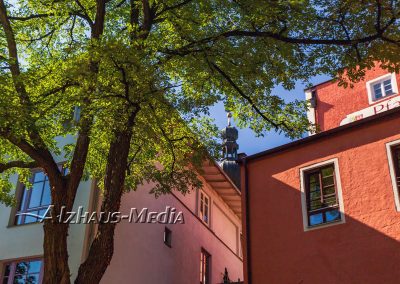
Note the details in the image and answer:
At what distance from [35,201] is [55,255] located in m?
7.52

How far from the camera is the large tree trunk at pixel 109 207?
9266mm

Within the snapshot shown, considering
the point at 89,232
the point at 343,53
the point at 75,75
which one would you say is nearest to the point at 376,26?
the point at 343,53

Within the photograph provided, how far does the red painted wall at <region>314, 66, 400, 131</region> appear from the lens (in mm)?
21250

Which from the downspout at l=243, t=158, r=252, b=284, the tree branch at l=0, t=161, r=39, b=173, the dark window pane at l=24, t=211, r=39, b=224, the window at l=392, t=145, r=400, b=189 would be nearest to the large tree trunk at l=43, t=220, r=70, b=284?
the tree branch at l=0, t=161, r=39, b=173

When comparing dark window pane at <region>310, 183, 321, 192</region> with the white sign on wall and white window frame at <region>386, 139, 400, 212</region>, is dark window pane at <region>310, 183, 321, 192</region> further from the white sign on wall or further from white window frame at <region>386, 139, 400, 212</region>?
the white sign on wall

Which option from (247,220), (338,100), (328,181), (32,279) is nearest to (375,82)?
(338,100)

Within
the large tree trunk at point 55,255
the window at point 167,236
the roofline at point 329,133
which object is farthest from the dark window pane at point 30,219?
the large tree trunk at point 55,255

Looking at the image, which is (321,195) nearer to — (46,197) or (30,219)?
(46,197)

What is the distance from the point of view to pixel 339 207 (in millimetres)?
13211

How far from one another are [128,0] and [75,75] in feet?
13.9

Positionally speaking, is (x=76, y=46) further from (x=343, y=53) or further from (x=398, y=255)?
(x=398, y=255)

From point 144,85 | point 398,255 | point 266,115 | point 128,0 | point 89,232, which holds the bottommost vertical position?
point 398,255

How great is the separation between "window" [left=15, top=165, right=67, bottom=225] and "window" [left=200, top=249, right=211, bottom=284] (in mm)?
8341

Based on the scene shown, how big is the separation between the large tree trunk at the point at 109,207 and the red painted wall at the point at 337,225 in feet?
17.2
